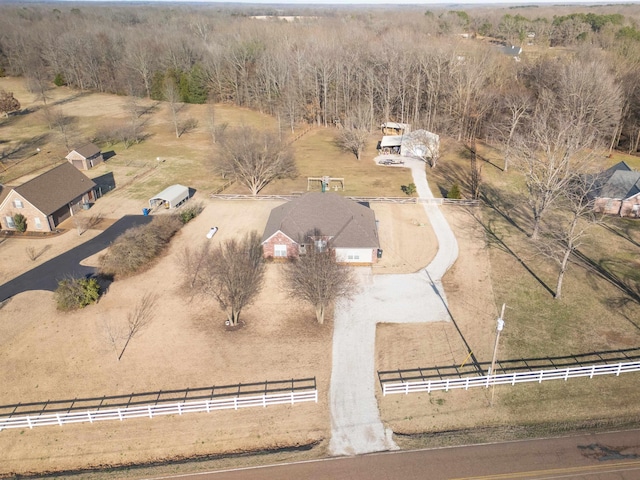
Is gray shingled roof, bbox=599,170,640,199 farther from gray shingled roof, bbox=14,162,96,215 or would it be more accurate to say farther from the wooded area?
gray shingled roof, bbox=14,162,96,215

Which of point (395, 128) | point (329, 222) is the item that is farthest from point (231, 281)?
point (395, 128)

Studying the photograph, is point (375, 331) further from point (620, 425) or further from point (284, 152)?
point (284, 152)

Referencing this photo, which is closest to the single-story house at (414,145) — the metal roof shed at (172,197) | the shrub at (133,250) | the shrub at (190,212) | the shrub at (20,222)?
the shrub at (190,212)

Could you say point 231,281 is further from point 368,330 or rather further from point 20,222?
point 20,222

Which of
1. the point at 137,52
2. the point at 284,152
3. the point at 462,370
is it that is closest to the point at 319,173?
the point at 284,152

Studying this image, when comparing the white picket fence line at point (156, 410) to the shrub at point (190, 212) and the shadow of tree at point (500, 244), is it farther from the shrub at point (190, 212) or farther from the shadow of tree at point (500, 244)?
the shrub at point (190, 212)

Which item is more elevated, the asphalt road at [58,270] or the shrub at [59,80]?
the shrub at [59,80]

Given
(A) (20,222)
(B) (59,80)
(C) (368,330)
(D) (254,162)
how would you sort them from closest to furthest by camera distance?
(C) (368,330)
(A) (20,222)
(D) (254,162)
(B) (59,80)
